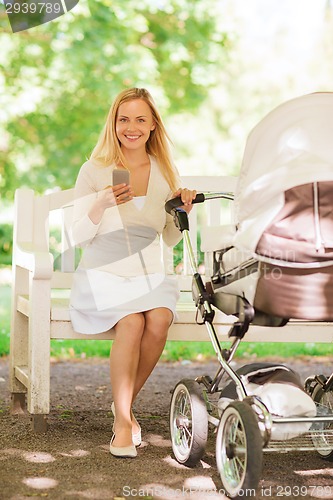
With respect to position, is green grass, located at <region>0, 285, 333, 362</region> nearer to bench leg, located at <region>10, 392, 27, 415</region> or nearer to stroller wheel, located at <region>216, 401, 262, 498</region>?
bench leg, located at <region>10, 392, 27, 415</region>

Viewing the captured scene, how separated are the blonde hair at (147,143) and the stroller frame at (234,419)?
1.83 ft

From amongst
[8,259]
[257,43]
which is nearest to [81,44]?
[8,259]

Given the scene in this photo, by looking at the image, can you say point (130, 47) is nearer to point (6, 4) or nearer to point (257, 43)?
point (6, 4)

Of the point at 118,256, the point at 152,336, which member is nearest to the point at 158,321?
the point at 152,336

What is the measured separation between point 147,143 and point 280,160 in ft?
4.82

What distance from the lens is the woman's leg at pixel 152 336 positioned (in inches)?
141

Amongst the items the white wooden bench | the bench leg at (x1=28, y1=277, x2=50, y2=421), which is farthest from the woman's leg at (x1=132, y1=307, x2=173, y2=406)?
the bench leg at (x1=28, y1=277, x2=50, y2=421)

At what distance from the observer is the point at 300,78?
15680mm

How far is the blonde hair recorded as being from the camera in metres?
3.97

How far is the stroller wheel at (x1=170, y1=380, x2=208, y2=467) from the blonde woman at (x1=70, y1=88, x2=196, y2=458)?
0.20m

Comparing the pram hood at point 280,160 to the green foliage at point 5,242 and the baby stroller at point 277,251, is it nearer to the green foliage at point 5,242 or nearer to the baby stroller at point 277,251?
the baby stroller at point 277,251

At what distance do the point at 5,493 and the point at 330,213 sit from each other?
4.88ft

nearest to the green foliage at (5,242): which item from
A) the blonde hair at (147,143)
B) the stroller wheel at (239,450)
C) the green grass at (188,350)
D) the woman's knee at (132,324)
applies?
the green grass at (188,350)

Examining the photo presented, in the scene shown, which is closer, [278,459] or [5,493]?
[5,493]
